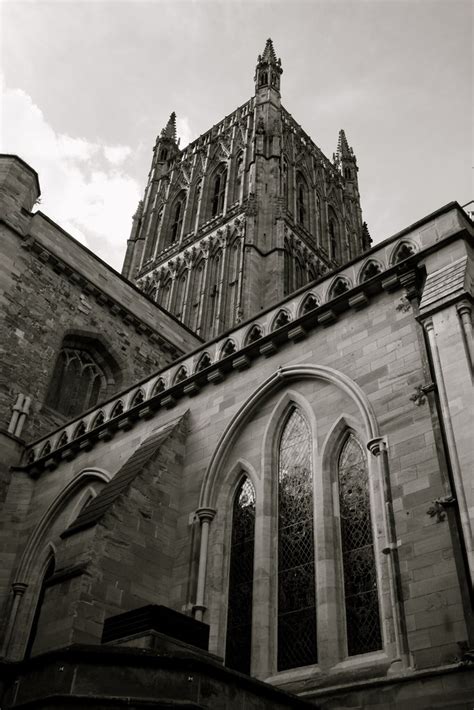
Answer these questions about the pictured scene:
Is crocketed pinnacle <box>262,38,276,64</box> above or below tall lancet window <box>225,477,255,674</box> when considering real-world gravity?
above

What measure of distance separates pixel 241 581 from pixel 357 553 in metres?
1.92

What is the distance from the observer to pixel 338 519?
9523 millimetres

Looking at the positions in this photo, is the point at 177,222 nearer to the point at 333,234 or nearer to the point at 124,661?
the point at 333,234

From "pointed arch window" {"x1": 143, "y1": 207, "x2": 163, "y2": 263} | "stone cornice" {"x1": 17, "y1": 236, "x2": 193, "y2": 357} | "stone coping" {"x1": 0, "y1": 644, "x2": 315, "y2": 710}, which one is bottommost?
"stone coping" {"x1": 0, "y1": 644, "x2": 315, "y2": 710}

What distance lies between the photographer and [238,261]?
135ft

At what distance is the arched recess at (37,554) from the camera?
13.0m

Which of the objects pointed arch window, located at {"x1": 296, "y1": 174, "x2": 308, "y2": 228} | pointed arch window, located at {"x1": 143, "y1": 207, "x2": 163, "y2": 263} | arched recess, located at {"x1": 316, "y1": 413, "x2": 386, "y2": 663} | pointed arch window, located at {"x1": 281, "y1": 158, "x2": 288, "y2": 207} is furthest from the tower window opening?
arched recess, located at {"x1": 316, "y1": 413, "x2": 386, "y2": 663}

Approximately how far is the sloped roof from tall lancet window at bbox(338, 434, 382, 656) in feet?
10.6

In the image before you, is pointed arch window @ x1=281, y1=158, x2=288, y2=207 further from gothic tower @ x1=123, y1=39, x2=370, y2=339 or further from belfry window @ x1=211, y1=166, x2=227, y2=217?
belfry window @ x1=211, y1=166, x2=227, y2=217

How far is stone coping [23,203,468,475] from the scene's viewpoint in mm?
10695

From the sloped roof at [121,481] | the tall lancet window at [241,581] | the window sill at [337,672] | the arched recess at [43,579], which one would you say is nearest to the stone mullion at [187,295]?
the arched recess at [43,579]

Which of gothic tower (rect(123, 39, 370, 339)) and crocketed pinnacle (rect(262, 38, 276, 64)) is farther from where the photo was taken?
crocketed pinnacle (rect(262, 38, 276, 64))

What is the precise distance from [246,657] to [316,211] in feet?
140

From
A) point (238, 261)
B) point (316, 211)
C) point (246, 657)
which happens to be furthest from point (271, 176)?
point (246, 657)
